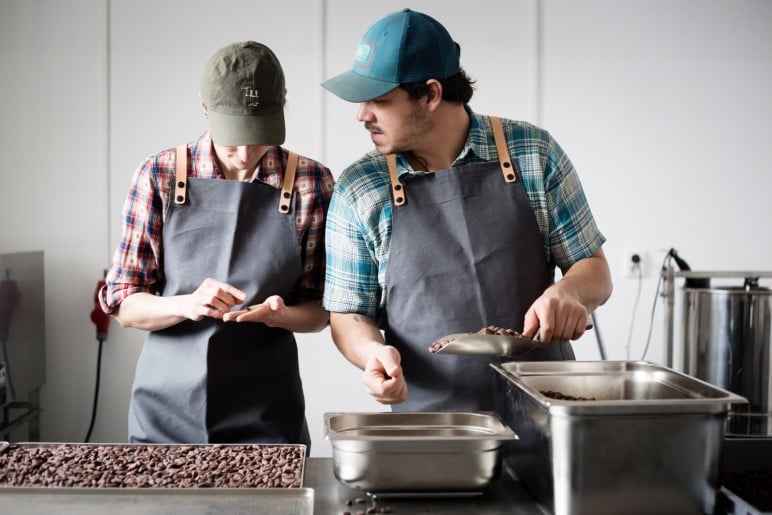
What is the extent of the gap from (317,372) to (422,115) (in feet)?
7.16

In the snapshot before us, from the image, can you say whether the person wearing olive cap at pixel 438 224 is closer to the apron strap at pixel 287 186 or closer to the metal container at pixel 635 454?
the apron strap at pixel 287 186

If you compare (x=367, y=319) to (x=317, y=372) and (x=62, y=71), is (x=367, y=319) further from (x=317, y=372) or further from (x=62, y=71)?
(x=62, y=71)

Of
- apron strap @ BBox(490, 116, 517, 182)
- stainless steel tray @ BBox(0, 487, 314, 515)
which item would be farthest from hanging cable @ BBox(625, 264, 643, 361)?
stainless steel tray @ BBox(0, 487, 314, 515)

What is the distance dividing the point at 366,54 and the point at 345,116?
6.43 ft

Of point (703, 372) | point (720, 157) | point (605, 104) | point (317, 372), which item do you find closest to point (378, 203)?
point (703, 372)

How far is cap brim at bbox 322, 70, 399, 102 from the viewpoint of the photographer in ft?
6.24

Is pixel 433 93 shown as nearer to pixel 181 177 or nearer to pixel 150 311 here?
pixel 181 177

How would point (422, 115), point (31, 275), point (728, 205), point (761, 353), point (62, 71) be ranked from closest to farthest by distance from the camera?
point (422, 115) → point (761, 353) → point (31, 275) → point (62, 71) → point (728, 205)

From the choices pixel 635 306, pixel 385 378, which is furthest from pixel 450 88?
pixel 635 306

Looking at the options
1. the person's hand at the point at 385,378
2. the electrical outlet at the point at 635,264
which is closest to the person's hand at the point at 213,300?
the person's hand at the point at 385,378

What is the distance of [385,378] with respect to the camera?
5.34ft

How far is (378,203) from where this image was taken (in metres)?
2.01

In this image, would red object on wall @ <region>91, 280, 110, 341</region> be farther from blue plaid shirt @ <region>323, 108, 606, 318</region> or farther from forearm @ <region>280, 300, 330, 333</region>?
blue plaid shirt @ <region>323, 108, 606, 318</region>

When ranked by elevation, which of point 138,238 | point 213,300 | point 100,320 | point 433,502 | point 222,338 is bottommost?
point 433,502
